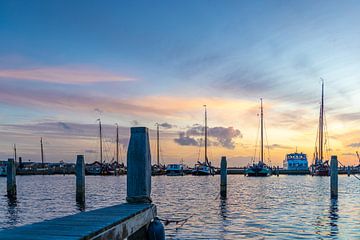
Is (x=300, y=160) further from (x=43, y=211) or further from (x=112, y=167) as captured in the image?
(x=43, y=211)

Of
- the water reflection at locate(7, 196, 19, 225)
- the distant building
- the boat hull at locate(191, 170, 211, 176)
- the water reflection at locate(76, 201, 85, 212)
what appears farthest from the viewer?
the distant building

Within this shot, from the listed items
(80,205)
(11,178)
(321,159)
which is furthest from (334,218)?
(321,159)

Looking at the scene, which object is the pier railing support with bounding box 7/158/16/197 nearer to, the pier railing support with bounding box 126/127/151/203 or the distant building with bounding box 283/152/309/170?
the pier railing support with bounding box 126/127/151/203

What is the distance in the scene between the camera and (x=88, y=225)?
8.93 m

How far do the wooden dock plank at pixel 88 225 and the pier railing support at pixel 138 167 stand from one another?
653 millimetres

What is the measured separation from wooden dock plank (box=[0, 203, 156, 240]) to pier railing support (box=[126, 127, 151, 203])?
25.7 inches

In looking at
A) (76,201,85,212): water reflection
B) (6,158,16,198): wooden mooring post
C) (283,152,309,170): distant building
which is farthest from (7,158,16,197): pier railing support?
(283,152,309,170): distant building

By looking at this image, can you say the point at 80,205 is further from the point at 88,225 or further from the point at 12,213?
the point at 88,225

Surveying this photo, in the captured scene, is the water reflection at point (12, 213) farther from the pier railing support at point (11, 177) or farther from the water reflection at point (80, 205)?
the water reflection at point (80, 205)

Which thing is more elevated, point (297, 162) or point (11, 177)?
point (11, 177)

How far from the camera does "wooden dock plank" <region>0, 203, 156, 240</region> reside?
25.5 feet

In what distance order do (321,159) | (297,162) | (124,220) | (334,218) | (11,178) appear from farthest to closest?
(297,162) < (321,159) < (11,178) < (334,218) < (124,220)

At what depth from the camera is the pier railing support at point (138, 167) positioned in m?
13.0

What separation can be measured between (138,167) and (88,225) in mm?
4197
